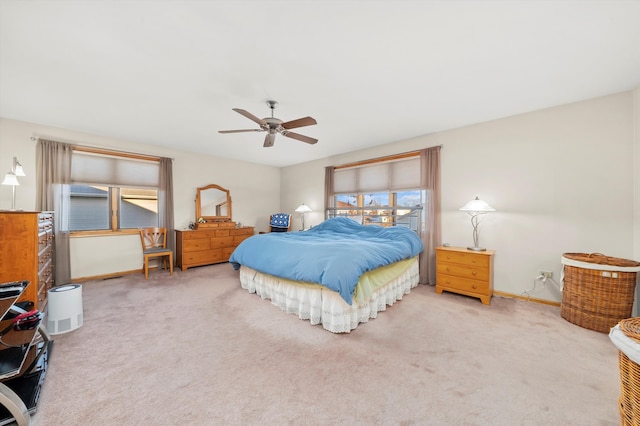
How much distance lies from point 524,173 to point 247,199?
5861 mm

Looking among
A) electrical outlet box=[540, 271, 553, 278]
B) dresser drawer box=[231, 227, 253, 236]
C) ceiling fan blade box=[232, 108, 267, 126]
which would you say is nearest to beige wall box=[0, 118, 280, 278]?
dresser drawer box=[231, 227, 253, 236]

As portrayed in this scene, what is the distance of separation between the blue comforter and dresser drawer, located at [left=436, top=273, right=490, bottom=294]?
1.82 feet

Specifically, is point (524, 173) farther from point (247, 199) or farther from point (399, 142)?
point (247, 199)

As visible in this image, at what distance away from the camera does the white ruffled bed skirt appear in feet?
8.04

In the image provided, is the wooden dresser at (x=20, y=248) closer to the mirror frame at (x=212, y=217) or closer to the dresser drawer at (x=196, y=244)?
the dresser drawer at (x=196, y=244)

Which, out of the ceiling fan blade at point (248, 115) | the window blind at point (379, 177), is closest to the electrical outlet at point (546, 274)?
the window blind at point (379, 177)

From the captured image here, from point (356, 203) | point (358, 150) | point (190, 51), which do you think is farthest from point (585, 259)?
point (190, 51)

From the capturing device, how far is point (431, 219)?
4.10m

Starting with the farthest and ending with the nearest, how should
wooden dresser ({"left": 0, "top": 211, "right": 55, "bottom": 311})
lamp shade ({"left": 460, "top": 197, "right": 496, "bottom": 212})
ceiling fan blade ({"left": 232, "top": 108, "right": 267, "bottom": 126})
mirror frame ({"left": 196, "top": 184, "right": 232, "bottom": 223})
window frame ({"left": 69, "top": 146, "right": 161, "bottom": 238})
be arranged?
1. mirror frame ({"left": 196, "top": 184, "right": 232, "bottom": 223})
2. window frame ({"left": 69, "top": 146, "right": 161, "bottom": 238})
3. lamp shade ({"left": 460, "top": 197, "right": 496, "bottom": 212})
4. ceiling fan blade ({"left": 232, "top": 108, "right": 267, "bottom": 126})
5. wooden dresser ({"left": 0, "top": 211, "right": 55, "bottom": 311})

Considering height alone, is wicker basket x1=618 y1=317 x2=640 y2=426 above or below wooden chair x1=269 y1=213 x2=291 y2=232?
below

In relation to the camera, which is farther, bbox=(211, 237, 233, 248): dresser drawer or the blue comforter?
bbox=(211, 237, 233, 248): dresser drawer

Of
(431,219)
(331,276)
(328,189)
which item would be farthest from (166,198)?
(431,219)

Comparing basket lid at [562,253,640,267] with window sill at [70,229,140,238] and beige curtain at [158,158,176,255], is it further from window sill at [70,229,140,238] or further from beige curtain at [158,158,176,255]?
window sill at [70,229,140,238]

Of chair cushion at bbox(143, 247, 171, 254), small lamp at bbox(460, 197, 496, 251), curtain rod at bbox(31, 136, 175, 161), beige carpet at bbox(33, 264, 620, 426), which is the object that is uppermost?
curtain rod at bbox(31, 136, 175, 161)
